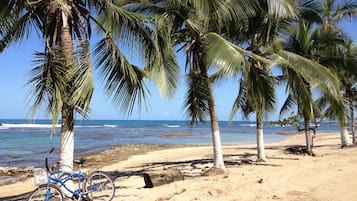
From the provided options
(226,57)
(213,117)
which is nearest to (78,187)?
(226,57)

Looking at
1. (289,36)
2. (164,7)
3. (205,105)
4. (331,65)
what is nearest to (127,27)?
(164,7)

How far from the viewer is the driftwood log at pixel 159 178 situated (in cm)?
801

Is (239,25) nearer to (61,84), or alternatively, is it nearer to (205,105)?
(205,105)

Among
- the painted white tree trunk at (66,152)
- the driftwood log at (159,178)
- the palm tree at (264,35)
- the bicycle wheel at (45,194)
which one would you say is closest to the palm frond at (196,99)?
the palm tree at (264,35)

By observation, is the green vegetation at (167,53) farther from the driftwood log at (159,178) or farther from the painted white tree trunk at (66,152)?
the driftwood log at (159,178)

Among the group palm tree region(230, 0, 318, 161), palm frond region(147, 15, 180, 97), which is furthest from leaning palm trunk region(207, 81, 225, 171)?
palm frond region(147, 15, 180, 97)

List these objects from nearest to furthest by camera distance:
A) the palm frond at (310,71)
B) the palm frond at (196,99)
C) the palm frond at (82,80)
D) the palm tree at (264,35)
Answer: the palm frond at (82,80) → the palm tree at (264,35) → the palm frond at (310,71) → the palm frond at (196,99)

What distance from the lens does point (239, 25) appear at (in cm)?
1043

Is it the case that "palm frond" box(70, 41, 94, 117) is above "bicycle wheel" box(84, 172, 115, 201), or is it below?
above

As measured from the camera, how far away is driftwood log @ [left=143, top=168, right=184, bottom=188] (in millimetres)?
8008

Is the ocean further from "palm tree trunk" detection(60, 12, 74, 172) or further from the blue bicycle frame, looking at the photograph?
the blue bicycle frame

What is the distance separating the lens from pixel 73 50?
5.72 meters

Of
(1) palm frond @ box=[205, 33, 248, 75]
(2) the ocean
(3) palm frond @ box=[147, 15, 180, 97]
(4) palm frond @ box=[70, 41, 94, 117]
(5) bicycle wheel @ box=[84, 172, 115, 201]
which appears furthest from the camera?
(2) the ocean

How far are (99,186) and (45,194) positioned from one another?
1.03 meters
